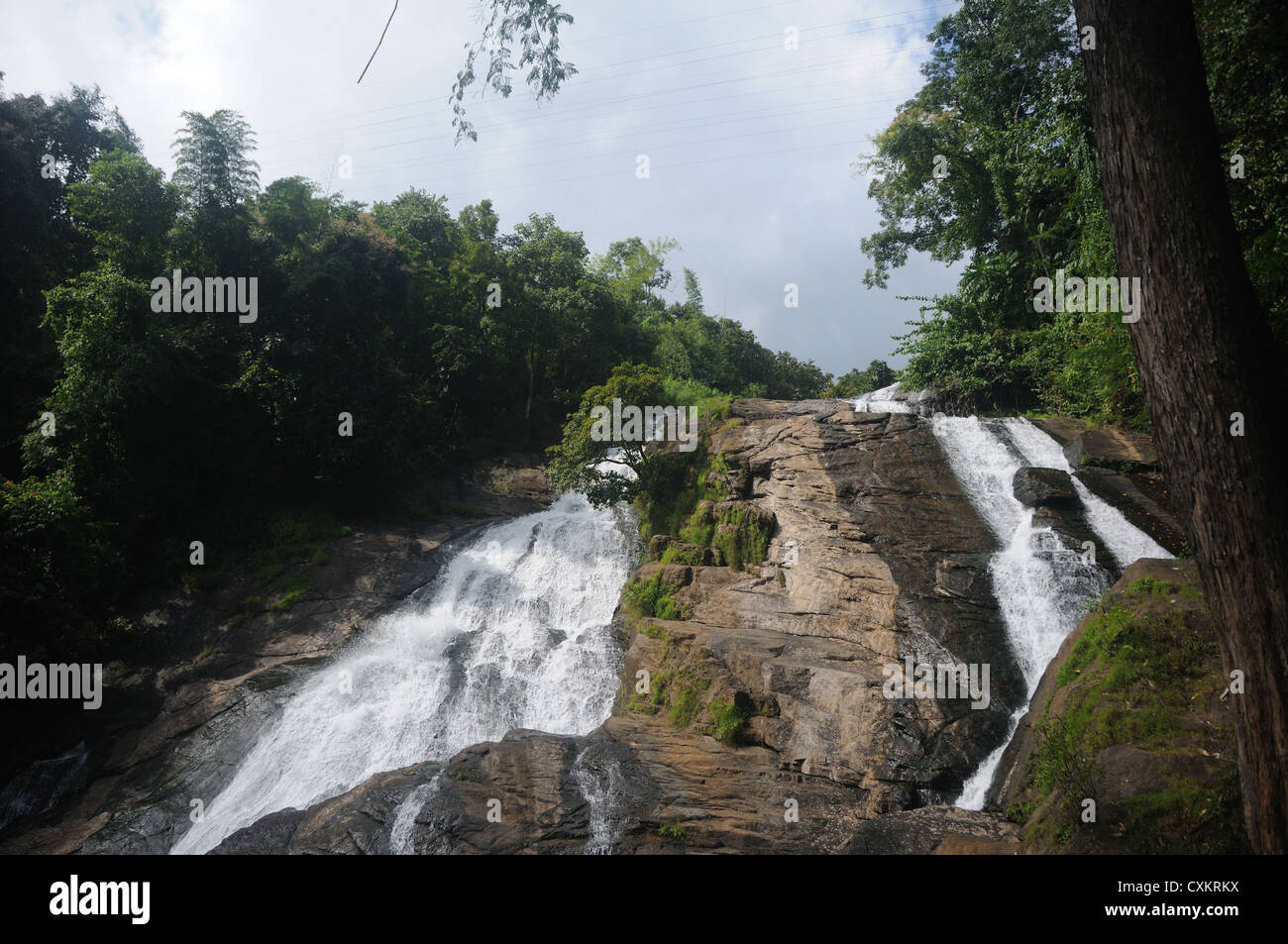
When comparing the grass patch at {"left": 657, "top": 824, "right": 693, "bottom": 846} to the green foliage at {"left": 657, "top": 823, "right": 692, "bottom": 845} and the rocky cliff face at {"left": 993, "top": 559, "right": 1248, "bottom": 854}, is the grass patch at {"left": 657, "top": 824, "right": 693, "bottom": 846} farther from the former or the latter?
the rocky cliff face at {"left": 993, "top": 559, "right": 1248, "bottom": 854}

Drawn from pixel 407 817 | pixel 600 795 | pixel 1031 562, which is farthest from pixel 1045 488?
pixel 407 817

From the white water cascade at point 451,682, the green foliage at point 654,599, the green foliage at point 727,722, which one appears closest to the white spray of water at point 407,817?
the white water cascade at point 451,682

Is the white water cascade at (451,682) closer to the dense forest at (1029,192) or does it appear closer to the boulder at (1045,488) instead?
the boulder at (1045,488)

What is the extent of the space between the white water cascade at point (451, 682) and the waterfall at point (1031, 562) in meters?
7.00

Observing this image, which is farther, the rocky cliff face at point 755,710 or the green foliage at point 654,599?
the green foliage at point 654,599

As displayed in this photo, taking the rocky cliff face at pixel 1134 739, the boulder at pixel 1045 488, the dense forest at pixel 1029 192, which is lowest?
the rocky cliff face at pixel 1134 739

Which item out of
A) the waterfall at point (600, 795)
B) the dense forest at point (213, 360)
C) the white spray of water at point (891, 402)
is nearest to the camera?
the waterfall at point (600, 795)

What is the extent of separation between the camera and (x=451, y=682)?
12.5 metres

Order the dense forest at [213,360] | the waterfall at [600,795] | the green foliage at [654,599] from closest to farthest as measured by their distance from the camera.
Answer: the waterfall at [600,795] → the green foliage at [654,599] → the dense forest at [213,360]

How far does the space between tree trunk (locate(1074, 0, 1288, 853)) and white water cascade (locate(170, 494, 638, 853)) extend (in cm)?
796

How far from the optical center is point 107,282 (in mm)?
15586

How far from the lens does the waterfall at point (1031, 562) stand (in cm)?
938

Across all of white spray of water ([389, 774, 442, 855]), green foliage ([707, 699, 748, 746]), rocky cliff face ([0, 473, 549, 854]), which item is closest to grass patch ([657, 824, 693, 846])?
green foliage ([707, 699, 748, 746])

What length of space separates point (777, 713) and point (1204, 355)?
25.6 feet
